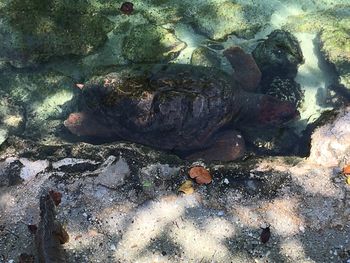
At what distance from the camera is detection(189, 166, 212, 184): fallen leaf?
4609 mm

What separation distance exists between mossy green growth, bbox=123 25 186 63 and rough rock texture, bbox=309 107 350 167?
284cm

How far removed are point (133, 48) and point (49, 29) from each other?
4.57ft

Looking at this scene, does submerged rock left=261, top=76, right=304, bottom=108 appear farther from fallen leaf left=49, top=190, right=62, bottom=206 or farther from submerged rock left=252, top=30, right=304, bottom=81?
fallen leaf left=49, top=190, right=62, bottom=206

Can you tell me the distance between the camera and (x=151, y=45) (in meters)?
6.56

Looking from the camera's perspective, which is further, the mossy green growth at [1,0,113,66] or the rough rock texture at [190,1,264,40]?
the rough rock texture at [190,1,264,40]

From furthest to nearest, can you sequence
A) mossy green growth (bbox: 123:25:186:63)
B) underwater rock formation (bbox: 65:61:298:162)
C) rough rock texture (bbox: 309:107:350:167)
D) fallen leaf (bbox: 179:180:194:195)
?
1. mossy green growth (bbox: 123:25:186:63)
2. underwater rock formation (bbox: 65:61:298:162)
3. rough rock texture (bbox: 309:107:350:167)
4. fallen leaf (bbox: 179:180:194:195)

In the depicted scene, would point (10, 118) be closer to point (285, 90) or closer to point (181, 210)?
point (181, 210)

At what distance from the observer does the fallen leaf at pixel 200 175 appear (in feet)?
15.1

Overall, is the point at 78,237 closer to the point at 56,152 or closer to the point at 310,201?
the point at 56,152

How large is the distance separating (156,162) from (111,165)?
1.81 ft

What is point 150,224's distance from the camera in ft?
14.4

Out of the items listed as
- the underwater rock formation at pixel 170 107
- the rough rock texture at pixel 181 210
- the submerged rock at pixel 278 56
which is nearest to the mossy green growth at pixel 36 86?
the underwater rock formation at pixel 170 107

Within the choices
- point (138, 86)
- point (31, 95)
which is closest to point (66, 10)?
point (31, 95)

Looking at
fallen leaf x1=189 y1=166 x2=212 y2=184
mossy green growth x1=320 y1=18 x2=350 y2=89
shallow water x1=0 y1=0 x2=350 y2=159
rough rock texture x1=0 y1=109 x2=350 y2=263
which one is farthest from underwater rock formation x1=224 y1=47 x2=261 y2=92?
fallen leaf x1=189 y1=166 x2=212 y2=184
